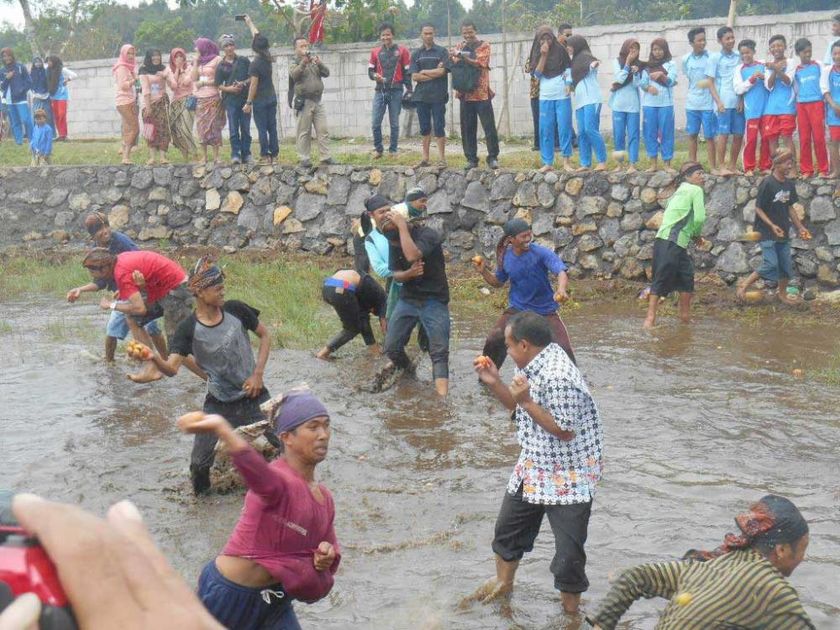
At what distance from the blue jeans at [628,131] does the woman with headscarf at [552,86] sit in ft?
1.98

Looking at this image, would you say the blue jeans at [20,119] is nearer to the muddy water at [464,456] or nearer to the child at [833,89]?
the muddy water at [464,456]

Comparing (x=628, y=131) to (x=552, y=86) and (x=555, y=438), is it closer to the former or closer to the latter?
(x=552, y=86)

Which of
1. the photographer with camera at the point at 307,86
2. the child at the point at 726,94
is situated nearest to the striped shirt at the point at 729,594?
the child at the point at 726,94

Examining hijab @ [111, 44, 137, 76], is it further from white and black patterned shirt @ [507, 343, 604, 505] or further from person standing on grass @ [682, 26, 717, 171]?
white and black patterned shirt @ [507, 343, 604, 505]

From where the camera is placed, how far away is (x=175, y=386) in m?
11.1

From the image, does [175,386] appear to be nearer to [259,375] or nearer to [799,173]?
[259,375]

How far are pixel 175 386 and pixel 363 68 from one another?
10.9 m

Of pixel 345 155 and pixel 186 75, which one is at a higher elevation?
pixel 186 75

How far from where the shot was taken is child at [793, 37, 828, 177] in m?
13.3

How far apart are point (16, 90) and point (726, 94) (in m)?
13.0

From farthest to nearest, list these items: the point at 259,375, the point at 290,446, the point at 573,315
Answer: the point at 573,315
the point at 259,375
the point at 290,446

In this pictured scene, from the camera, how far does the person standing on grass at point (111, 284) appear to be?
10336mm

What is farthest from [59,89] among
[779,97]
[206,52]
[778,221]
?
[778,221]

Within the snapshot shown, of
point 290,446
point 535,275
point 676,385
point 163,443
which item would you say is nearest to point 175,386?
point 163,443
